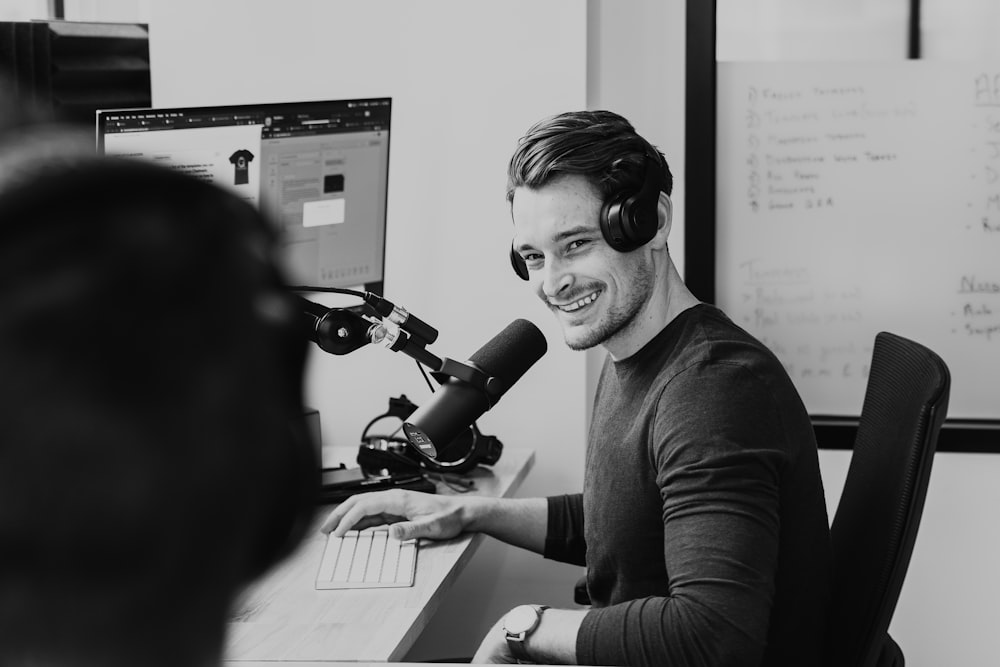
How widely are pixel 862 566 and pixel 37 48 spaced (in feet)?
5.80

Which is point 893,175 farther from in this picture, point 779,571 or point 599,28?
point 779,571

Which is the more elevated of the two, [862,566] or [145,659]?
[145,659]

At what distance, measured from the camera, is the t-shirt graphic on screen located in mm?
1926

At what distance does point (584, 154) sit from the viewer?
1435mm

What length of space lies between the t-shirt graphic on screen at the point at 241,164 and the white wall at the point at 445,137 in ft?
1.78

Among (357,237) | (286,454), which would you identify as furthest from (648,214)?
(286,454)

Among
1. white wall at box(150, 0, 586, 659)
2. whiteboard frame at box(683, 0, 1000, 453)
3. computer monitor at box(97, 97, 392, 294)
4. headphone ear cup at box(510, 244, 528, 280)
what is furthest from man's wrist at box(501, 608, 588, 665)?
whiteboard frame at box(683, 0, 1000, 453)

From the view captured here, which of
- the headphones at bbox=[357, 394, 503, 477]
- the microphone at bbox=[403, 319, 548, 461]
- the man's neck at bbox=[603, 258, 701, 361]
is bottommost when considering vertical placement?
the headphones at bbox=[357, 394, 503, 477]

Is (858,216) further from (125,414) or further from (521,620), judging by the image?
(125,414)

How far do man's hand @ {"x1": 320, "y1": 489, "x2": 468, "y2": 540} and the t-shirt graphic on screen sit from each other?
609 mm

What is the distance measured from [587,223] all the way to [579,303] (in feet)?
0.36

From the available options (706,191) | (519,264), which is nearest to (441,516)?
(519,264)

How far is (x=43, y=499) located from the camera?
254mm

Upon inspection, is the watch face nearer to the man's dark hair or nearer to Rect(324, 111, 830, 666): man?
Rect(324, 111, 830, 666): man
